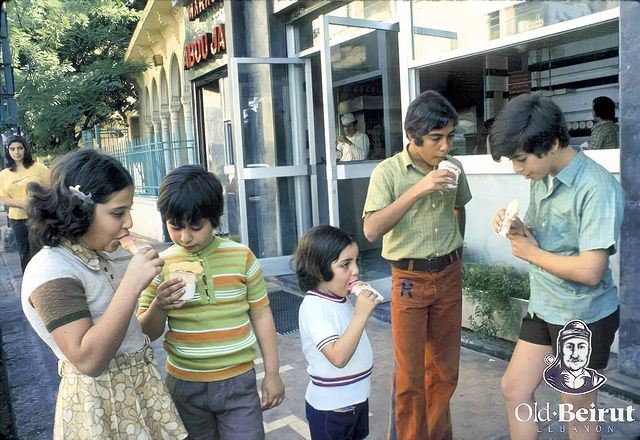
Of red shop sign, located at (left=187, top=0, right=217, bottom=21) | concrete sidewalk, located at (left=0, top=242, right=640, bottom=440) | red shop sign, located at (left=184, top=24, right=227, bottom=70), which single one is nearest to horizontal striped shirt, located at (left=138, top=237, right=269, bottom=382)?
concrete sidewalk, located at (left=0, top=242, right=640, bottom=440)

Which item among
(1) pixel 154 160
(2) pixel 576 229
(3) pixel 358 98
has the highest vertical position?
(3) pixel 358 98

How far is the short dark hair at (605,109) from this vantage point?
4.43m

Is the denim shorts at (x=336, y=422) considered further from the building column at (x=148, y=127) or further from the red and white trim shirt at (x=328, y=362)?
the building column at (x=148, y=127)

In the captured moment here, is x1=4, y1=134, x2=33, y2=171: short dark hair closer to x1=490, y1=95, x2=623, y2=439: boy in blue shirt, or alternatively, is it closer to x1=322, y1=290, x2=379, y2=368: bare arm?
x1=322, y1=290, x2=379, y2=368: bare arm

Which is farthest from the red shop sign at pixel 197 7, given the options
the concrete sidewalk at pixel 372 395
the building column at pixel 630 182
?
the building column at pixel 630 182

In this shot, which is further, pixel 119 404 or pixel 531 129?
pixel 531 129

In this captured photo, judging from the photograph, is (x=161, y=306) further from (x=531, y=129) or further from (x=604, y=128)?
(x=604, y=128)

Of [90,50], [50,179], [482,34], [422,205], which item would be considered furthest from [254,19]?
[90,50]

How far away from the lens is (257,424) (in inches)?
76.5

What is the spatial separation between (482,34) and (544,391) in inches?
108

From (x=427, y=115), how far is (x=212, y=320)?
1.27 m

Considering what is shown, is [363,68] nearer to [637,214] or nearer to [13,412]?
[637,214]

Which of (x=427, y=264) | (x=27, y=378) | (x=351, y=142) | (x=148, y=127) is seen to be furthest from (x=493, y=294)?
(x=148, y=127)

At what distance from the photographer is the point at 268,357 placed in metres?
2.00
